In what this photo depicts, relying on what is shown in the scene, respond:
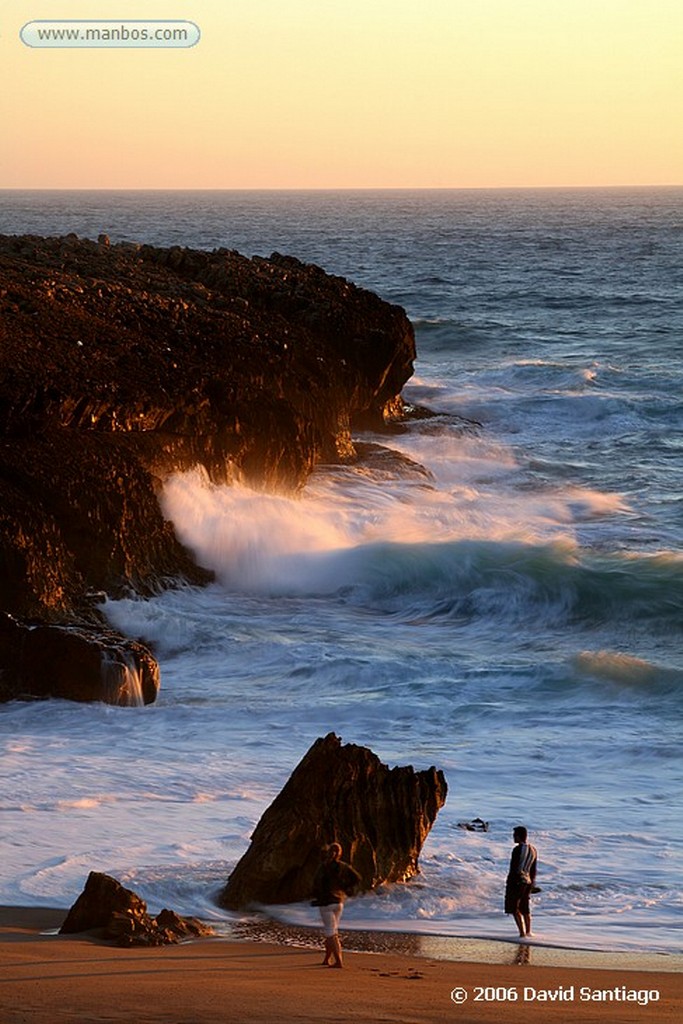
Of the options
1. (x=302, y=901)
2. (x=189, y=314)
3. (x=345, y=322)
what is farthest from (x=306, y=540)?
(x=302, y=901)

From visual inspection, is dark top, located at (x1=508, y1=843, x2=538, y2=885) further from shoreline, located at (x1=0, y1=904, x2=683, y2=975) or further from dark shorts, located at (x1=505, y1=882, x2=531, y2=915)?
shoreline, located at (x1=0, y1=904, x2=683, y2=975)

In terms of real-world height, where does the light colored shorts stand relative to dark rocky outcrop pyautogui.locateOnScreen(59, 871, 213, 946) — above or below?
above

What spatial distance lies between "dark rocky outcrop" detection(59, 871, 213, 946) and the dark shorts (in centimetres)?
217

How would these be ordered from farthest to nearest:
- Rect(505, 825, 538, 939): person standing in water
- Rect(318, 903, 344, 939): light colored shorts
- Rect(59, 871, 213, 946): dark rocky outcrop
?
Rect(505, 825, 538, 939): person standing in water
Rect(59, 871, 213, 946): dark rocky outcrop
Rect(318, 903, 344, 939): light colored shorts

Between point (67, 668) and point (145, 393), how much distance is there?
7.17 metres

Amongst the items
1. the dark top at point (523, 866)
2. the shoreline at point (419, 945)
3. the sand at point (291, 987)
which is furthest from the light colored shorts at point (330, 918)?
the dark top at point (523, 866)

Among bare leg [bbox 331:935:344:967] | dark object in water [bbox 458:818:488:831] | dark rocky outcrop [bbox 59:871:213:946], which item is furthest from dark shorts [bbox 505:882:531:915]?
dark object in water [bbox 458:818:488:831]

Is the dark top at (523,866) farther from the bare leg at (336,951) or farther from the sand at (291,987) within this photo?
the bare leg at (336,951)

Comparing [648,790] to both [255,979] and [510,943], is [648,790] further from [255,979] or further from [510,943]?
[255,979]

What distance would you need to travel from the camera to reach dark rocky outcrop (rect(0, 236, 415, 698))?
20422 mm

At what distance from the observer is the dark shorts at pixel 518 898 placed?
11656 millimetres

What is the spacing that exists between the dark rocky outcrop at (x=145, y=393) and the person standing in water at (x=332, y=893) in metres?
7.15

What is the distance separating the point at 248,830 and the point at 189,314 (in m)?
16.0

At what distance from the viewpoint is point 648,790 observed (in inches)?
606
